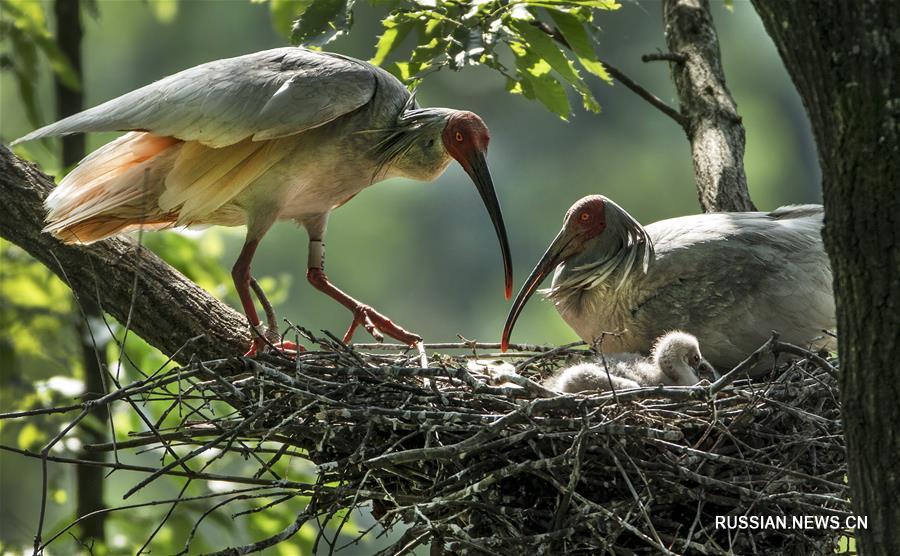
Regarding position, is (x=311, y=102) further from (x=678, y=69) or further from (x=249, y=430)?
(x=678, y=69)

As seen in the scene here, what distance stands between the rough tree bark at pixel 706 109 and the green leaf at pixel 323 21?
6.77 ft

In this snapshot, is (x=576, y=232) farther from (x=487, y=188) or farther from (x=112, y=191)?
(x=112, y=191)

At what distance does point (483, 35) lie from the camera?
4574 mm

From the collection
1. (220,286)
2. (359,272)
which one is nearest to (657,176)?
(359,272)

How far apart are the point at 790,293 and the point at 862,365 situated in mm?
2633

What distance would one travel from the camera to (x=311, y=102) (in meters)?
5.21

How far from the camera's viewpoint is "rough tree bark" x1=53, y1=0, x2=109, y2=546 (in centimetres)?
705

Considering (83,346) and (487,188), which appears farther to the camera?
(83,346)

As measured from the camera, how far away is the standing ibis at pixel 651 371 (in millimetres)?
4602

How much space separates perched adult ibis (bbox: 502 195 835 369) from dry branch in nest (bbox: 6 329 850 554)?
32.5 inches

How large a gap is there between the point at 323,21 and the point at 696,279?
2140 mm

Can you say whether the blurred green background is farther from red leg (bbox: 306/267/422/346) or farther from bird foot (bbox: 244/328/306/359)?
bird foot (bbox: 244/328/306/359)

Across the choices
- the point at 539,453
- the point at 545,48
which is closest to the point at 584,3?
the point at 545,48

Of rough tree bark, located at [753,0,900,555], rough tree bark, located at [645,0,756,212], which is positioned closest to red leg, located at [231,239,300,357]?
rough tree bark, located at [645,0,756,212]
